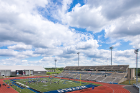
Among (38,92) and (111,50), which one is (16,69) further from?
(111,50)

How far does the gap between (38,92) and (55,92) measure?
5379 mm

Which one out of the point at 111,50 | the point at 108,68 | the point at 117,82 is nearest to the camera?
the point at 117,82

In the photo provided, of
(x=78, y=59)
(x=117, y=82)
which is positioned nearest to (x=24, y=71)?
(x=78, y=59)

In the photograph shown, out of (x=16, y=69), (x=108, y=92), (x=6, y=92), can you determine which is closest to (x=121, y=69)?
(x=108, y=92)

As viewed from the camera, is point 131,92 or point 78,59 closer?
point 131,92

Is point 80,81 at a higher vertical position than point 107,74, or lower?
higher

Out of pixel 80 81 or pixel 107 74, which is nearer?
pixel 80 81

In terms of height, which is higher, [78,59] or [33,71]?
[78,59]

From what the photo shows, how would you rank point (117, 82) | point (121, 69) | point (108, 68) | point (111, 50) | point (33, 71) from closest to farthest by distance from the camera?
point (117, 82)
point (121, 69)
point (108, 68)
point (111, 50)
point (33, 71)

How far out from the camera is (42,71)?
10206cm

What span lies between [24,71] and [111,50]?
74717 mm

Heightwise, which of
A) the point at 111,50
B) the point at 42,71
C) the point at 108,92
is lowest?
the point at 42,71

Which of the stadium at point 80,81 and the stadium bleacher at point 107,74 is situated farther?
the stadium bleacher at point 107,74

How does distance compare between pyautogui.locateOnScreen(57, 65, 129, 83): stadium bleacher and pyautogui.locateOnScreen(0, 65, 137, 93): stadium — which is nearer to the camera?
pyautogui.locateOnScreen(0, 65, 137, 93): stadium
